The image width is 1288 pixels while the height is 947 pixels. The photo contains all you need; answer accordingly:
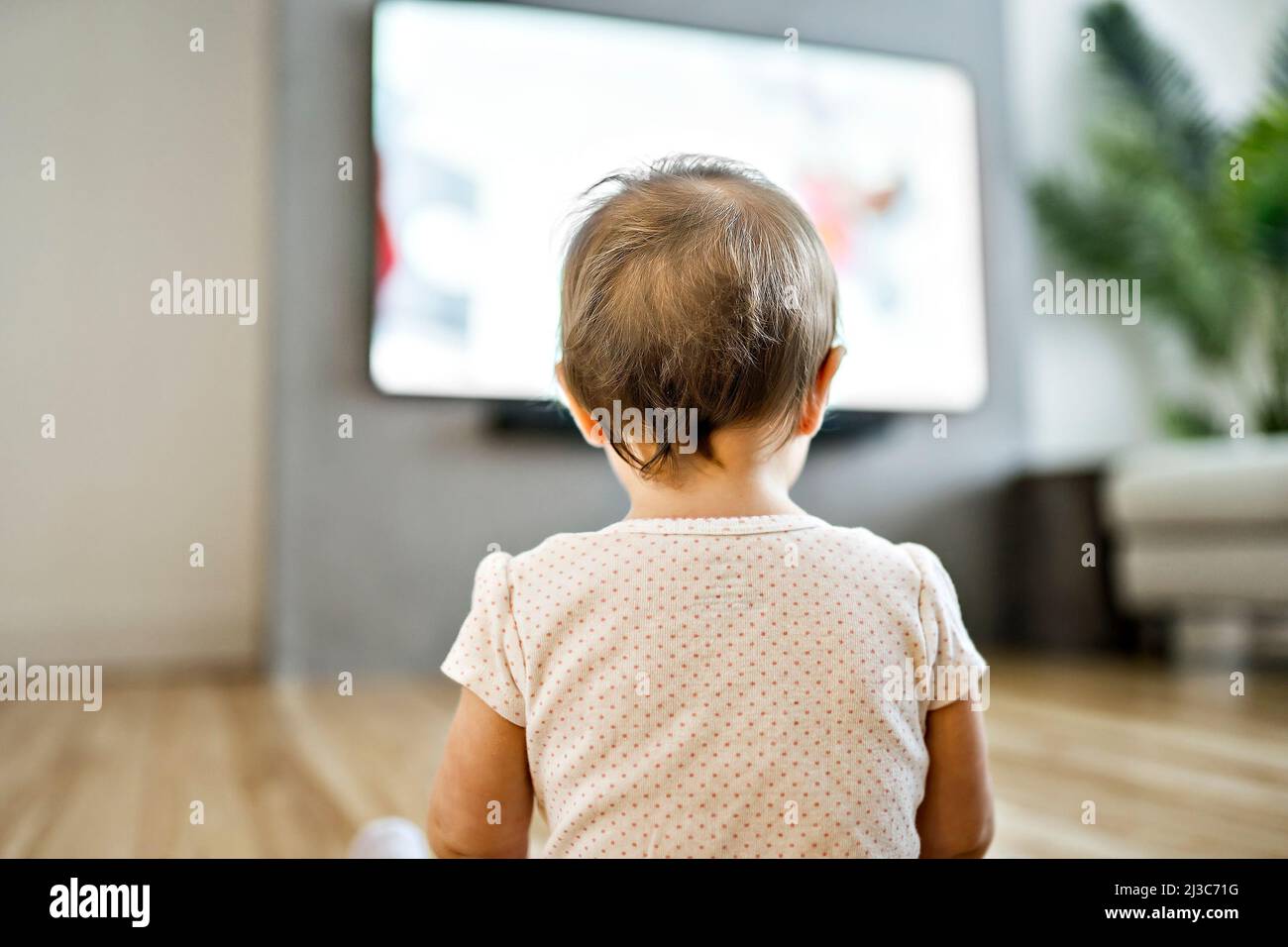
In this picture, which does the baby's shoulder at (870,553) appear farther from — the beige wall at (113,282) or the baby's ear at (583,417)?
the beige wall at (113,282)

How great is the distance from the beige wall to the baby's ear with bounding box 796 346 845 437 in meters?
0.41

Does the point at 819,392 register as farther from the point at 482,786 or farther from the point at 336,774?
the point at 336,774

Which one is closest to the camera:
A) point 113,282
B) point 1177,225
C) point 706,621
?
point 706,621

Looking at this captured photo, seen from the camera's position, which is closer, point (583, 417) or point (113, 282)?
point (583, 417)

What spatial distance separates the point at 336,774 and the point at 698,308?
2.66 feet

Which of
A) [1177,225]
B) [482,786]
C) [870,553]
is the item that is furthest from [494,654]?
[1177,225]

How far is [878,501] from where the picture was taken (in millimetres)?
833

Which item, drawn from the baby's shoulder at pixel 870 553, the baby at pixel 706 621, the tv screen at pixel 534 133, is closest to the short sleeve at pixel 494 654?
the baby at pixel 706 621

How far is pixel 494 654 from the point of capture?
0.47m

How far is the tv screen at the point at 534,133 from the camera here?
77 centimetres

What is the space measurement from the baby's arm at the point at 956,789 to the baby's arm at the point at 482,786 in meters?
0.18

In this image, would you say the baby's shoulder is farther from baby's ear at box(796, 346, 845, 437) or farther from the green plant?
the green plant

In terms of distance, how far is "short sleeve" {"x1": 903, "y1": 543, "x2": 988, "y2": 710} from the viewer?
0.46m

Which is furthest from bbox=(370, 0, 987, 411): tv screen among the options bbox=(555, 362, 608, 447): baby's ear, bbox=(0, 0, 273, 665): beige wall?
bbox=(555, 362, 608, 447): baby's ear
